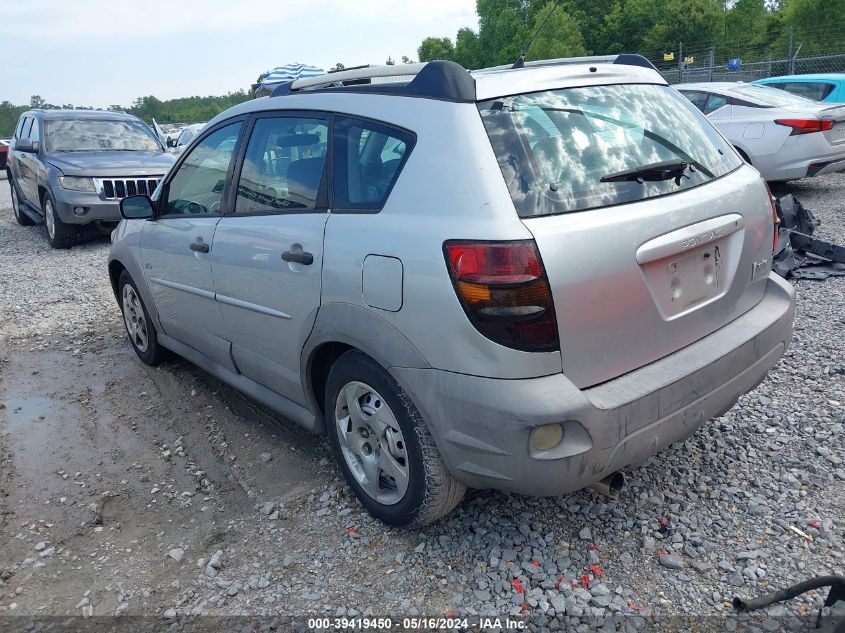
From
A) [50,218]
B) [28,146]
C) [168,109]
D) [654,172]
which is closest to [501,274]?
[654,172]

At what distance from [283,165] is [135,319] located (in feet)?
8.23

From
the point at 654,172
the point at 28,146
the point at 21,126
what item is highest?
the point at 21,126

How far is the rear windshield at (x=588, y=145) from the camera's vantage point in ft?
7.92

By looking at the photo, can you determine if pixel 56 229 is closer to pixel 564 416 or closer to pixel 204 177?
pixel 204 177

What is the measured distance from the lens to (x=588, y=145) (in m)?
2.59

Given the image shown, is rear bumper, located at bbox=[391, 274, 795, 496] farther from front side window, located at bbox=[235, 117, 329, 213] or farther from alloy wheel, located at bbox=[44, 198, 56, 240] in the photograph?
alloy wheel, located at bbox=[44, 198, 56, 240]

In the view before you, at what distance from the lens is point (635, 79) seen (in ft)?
9.95

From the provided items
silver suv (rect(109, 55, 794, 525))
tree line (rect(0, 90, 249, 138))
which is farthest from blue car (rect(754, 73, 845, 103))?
tree line (rect(0, 90, 249, 138))

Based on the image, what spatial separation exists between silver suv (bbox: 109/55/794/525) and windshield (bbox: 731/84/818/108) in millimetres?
6853

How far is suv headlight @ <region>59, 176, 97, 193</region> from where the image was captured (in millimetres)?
9180

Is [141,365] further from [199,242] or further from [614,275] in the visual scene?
[614,275]

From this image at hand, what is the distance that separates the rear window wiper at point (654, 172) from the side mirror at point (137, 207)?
2.95 m

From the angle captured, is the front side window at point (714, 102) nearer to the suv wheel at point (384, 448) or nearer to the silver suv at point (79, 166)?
the silver suv at point (79, 166)

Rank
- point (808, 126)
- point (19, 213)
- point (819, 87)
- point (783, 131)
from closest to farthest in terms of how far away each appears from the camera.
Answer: point (808, 126), point (783, 131), point (819, 87), point (19, 213)
